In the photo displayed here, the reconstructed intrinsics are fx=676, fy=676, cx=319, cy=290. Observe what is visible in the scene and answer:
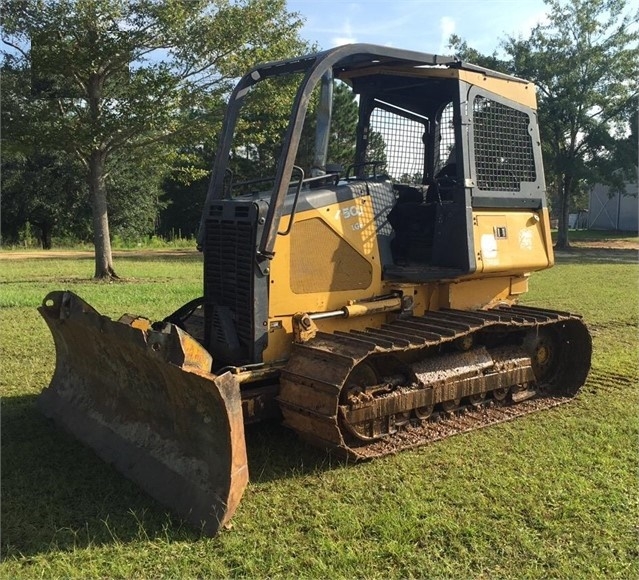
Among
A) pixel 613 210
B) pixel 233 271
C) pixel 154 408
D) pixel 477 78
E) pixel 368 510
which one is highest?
pixel 613 210

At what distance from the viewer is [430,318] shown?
579 cm

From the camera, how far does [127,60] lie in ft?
48.7

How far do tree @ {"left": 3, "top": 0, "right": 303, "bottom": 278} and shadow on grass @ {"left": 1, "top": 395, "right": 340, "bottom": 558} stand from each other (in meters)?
10.4

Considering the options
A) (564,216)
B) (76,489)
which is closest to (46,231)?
(564,216)

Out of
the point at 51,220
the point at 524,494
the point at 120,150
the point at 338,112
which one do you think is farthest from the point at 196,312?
the point at 51,220

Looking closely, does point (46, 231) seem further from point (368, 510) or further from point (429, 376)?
point (368, 510)

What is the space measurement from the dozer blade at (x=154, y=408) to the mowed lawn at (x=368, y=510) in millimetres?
143

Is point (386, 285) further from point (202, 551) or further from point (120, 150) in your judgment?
point (120, 150)

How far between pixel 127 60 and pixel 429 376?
12.2 meters

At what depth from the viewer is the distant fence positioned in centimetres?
4175

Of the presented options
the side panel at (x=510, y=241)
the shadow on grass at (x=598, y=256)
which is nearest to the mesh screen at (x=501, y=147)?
the side panel at (x=510, y=241)

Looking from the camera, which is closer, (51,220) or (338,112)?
(338,112)

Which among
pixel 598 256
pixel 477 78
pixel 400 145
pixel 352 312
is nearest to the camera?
pixel 352 312

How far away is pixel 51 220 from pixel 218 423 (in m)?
33.1
